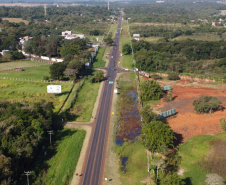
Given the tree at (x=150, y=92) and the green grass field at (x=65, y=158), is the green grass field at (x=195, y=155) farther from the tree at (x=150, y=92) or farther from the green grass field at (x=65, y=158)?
the tree at (x=150, y=92)

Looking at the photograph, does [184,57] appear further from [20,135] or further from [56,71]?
[20,135]

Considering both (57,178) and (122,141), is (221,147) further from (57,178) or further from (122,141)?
(57,178)

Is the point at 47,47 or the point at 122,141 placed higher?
the point at 47,47

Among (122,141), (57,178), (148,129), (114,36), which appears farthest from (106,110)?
(114,36)

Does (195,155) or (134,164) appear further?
(195,155)

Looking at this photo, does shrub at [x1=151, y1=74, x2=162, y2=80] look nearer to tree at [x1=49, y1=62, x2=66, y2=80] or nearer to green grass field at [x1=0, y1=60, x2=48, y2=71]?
tree at [x1=49, y1=62, x2=66, y2=80]

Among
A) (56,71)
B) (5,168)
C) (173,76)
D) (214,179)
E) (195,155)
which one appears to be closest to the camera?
(5,168)

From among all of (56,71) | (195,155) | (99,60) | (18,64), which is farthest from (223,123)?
(18,64)

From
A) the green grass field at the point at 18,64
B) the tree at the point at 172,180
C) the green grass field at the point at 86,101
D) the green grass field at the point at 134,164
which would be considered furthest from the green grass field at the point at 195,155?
the green grass field at the point at 18,64
